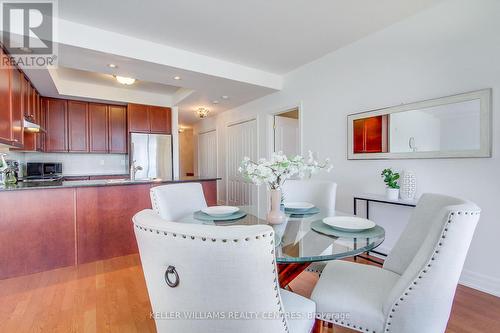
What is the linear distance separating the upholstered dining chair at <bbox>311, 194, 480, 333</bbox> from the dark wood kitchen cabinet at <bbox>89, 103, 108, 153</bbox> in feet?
16.3

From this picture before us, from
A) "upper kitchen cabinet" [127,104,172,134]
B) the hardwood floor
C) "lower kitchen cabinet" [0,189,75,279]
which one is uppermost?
"upper kitchen cabinet" [127,104,172,134]

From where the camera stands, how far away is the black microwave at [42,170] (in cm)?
432

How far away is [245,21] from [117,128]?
3.71 m

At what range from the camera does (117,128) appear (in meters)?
5.11

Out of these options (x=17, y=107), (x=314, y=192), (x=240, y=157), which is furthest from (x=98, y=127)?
(x=314, y=192)

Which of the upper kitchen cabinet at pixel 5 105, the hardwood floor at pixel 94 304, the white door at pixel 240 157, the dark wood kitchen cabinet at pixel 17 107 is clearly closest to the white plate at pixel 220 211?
the hardwood floor at pixel 94 304

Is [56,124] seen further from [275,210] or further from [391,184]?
[391,184]

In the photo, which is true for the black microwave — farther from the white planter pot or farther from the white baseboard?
the white baseboard

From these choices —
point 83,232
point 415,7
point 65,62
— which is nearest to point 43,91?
point 65,62

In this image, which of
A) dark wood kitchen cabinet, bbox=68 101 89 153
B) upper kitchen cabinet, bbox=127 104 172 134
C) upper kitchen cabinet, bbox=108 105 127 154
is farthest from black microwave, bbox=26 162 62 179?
upper kitchen cabinet, bbox=127 104 172 134

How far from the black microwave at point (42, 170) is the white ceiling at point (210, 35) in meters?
1.29

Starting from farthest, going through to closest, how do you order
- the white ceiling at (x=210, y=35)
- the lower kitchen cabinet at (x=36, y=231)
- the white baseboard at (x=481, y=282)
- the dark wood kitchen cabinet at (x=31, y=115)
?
the dark wood kitchen cabinet at (x=31, y=115)
the lower kitchen cabinet at (x=36, y=231)
the white ceiling at (x=210, y=35)
the white baseboard at (x=481, y=282)

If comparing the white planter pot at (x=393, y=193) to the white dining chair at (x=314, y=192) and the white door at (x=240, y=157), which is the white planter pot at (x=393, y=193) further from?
the white door at (x=240, y=157)

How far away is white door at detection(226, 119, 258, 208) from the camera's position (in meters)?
5.00
